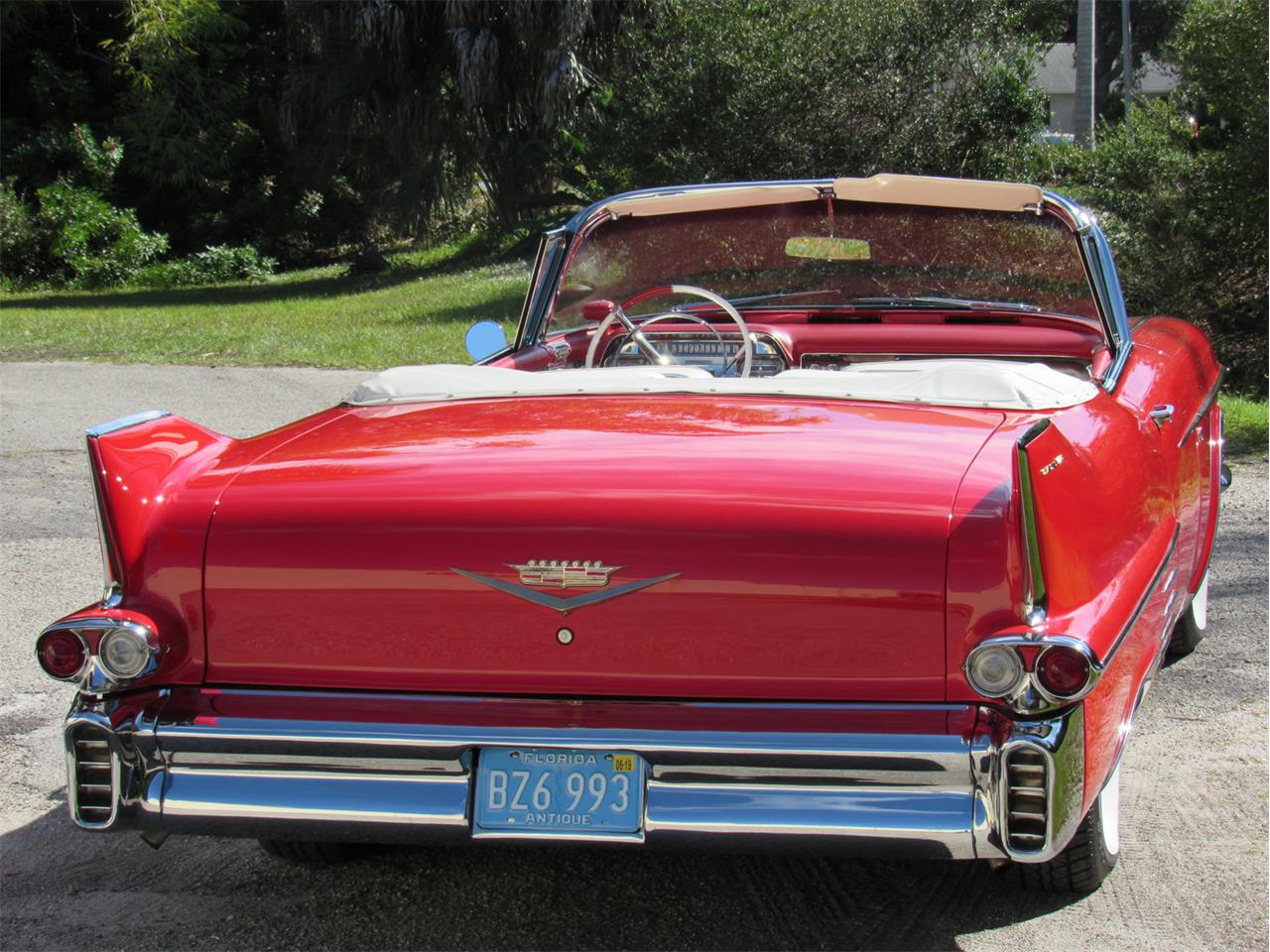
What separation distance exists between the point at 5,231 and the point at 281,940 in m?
20.5

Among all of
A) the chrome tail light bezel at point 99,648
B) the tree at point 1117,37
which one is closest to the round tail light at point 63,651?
the chrome tail light bezel at point 99,648

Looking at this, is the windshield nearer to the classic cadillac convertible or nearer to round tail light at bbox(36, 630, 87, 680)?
the classic cadillac convertible

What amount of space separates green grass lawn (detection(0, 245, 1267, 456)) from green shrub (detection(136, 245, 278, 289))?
816mm

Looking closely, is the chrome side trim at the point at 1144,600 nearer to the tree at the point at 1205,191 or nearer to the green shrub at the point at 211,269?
the tree at the point at 1205,191

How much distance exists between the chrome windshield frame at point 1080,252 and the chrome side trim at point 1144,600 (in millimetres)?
432

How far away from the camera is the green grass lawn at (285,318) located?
40.1 ft

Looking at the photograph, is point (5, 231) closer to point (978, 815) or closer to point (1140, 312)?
point (1140, 312)

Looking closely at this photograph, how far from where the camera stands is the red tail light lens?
2.25 m

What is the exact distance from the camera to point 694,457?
254cm

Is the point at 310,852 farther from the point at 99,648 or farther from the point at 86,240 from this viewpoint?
the point at 86,240

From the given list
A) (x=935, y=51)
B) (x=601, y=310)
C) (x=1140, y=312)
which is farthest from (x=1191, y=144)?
(x=601, y=310)

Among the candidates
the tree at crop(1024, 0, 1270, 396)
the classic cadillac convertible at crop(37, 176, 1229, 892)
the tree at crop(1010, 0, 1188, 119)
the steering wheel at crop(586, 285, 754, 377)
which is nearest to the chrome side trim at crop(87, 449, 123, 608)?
the classic cadillac convertible at crop(37, 176, 1229, 892)

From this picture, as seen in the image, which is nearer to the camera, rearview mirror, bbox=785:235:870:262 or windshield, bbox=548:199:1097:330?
windshield, bbox=548:199:1097:330

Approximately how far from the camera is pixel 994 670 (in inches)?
89.7
